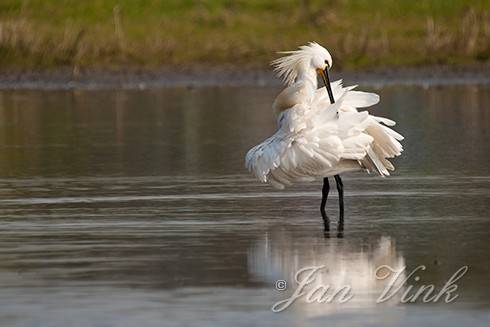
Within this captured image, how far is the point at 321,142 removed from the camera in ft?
42.6

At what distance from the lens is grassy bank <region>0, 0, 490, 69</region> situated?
1195 inches

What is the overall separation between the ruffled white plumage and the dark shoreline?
49.0ft

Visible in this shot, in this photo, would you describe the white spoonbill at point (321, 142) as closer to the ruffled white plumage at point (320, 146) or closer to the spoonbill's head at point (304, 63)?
the ruffled white plumage at point (320, 146)

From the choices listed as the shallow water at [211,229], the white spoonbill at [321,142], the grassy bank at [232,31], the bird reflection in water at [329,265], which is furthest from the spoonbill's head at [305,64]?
the grassy bank at [232,31]

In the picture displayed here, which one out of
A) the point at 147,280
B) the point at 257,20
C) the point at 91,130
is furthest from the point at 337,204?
the point at 257,20

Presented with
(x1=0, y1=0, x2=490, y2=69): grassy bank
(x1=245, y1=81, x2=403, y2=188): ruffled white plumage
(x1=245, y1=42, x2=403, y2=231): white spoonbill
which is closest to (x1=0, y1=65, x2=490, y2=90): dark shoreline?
(x1=0, y1=0, x2=490, y2=69): grassy bank

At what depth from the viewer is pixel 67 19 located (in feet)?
108

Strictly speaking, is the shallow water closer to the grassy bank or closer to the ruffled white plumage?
the ruffled white plumage

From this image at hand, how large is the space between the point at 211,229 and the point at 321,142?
130cm

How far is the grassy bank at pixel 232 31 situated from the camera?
30.3 m

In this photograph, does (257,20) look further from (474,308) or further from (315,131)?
(474,308)

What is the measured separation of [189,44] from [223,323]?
22.6m

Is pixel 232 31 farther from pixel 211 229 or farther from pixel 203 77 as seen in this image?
pixel 211 229

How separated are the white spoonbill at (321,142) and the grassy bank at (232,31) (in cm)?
1620
